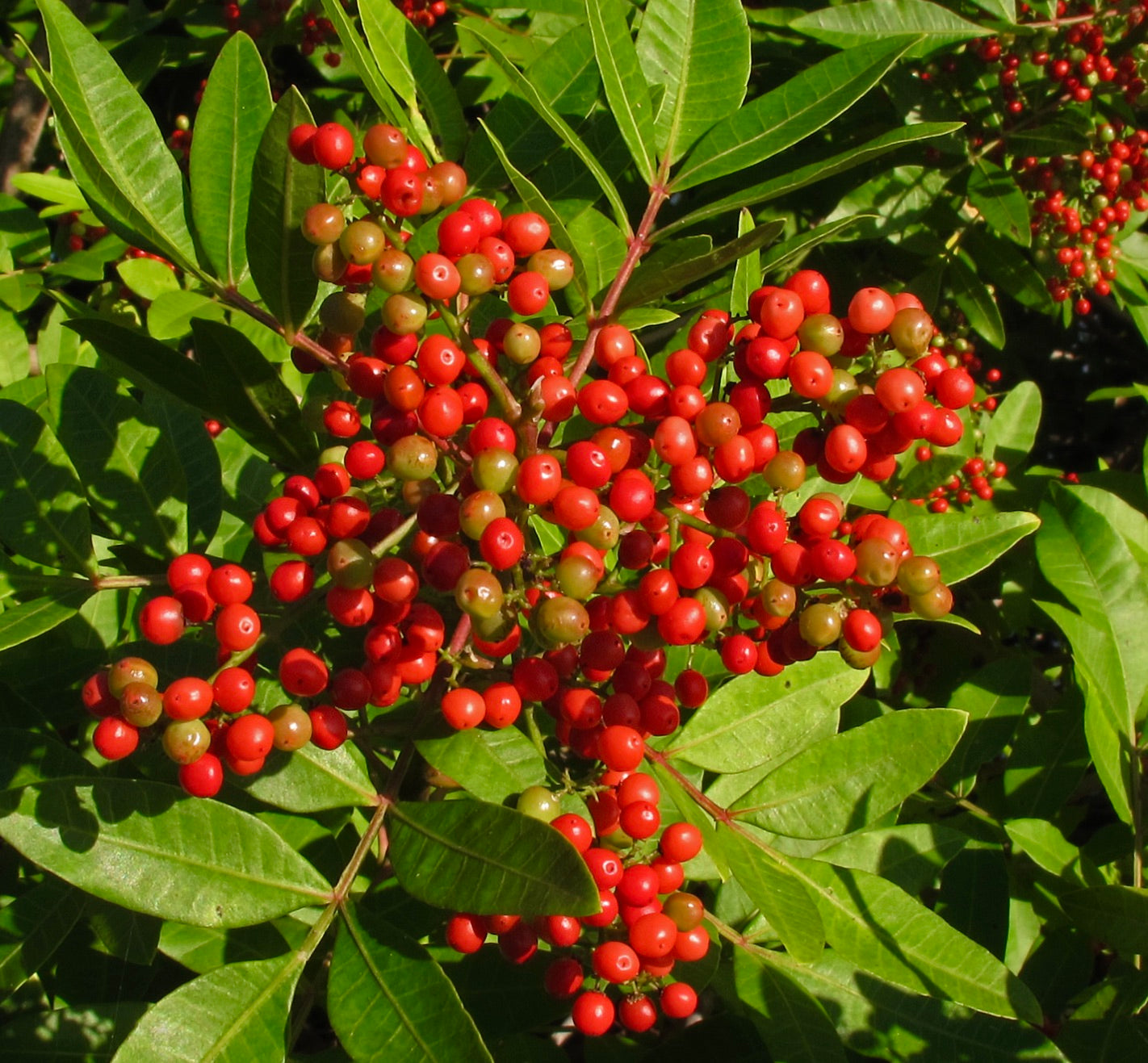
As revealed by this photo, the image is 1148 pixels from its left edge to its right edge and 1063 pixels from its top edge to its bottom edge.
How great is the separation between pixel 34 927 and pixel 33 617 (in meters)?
0.62

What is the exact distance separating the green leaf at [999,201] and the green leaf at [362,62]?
6.02 feet

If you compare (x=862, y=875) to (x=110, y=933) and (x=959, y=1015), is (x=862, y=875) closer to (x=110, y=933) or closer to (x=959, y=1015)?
(x=959, y=1015)

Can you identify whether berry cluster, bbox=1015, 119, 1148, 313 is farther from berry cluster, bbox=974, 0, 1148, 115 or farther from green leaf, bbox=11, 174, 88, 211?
green leaf, bbox=11, 174, 88, 211

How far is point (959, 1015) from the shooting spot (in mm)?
1816

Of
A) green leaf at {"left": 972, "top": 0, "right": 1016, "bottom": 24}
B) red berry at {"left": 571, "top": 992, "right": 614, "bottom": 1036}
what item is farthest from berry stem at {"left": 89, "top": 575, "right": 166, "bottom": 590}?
green leaf at {"left": 972, "top": 0, "right": 1016, "bottom": 24}

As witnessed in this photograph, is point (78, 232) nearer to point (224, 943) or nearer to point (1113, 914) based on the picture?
point (224, 943)

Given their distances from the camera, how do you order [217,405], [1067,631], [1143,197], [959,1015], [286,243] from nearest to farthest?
[286,243] < [217,405] < [959,1015] < [1067,631] < [1143,197]

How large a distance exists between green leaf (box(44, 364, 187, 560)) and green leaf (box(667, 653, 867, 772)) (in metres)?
0.97

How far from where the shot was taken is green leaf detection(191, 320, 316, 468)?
5.32ft

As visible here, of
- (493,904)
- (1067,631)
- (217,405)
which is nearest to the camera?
(493,904)

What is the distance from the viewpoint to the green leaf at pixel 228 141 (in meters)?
1.64

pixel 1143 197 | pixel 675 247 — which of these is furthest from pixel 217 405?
pixel 1143 197

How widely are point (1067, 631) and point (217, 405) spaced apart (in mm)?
1677

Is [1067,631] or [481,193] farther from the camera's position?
[1067,631]
